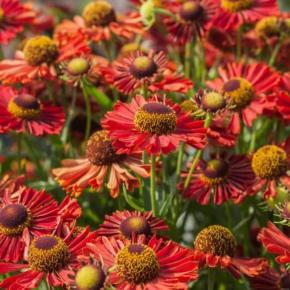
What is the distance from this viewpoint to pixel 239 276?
1.19 m

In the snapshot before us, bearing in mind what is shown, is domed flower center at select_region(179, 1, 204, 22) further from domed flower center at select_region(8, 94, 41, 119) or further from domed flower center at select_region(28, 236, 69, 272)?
domed flower center at select_region(28, 236, 69, 272)

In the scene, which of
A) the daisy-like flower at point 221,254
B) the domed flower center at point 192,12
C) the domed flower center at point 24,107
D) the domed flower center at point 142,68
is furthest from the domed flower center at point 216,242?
the domed flower center at point 192,12

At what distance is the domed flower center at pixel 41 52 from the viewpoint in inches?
62.1

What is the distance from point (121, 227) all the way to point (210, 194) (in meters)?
0.26

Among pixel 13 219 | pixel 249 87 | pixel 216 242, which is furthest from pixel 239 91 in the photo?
pixel 13 219

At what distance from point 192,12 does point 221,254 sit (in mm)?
625

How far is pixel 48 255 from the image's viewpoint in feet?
3.52

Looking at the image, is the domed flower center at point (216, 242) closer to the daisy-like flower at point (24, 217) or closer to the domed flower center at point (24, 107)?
the daisy-like flower at point (24, 217)

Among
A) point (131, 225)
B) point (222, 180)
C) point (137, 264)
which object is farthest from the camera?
point (222, 180)

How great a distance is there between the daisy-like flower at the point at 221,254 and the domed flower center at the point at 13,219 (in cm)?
26

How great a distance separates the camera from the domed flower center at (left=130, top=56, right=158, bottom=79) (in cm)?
142

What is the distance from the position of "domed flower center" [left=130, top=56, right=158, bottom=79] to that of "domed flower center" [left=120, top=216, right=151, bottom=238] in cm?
34

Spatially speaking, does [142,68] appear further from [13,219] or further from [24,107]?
[13,219]

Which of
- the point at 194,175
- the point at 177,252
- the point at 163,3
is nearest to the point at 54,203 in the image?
the point at 177,252
